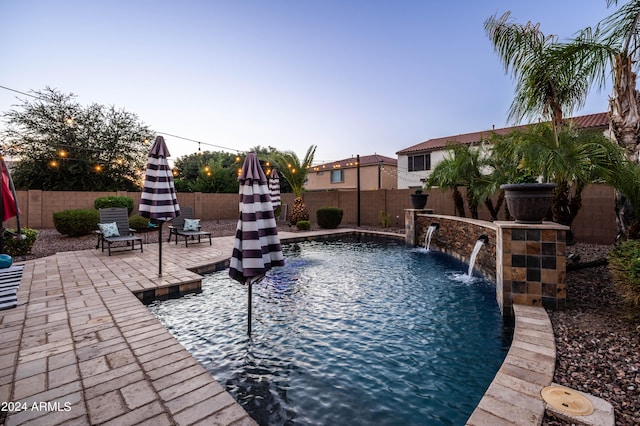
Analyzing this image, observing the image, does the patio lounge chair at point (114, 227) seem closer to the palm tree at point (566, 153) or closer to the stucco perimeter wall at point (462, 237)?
the stucco perimeter wall at point (462, 237)

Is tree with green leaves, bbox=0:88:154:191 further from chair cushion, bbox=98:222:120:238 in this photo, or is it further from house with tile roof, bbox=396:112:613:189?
house with tile roof, bbox=396:112:613:189

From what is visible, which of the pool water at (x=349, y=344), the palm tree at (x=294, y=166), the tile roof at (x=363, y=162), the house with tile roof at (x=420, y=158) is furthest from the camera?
the tile roof at (x=363, y=162)

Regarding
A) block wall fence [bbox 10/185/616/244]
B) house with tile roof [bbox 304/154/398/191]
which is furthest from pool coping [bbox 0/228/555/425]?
house with tile roof [bbox 304/154/398/191]

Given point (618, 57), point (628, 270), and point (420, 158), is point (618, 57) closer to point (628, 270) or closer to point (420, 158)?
point (628, 270)

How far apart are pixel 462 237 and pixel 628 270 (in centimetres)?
430

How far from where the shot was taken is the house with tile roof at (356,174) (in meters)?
24.6

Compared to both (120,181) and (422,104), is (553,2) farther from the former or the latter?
(120,181)

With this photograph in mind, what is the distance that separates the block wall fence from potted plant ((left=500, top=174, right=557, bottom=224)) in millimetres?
A: 7020

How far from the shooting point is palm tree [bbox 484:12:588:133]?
5.06 metres

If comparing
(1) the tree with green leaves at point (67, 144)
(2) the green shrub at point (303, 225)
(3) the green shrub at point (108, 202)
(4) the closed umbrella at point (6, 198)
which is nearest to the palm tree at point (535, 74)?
(4) the closed umbrella at point (6, 198)

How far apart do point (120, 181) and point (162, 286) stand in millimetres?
15569

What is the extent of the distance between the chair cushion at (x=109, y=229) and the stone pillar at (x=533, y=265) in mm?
8727

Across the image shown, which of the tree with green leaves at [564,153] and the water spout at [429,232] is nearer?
the tree with green leaves at [564,153]

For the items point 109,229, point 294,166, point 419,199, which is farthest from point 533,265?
point 294,166
